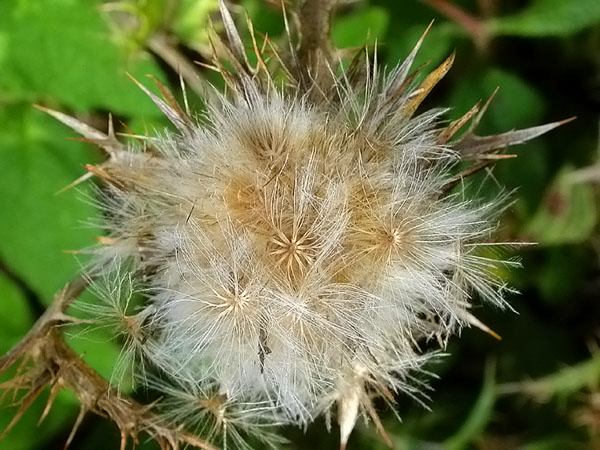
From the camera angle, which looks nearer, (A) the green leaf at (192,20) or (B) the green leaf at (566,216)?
(A) the green leaf at (192,20)

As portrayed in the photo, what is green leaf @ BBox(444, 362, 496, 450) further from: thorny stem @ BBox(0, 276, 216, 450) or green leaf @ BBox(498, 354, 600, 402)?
thorny stem @ BBox(0, 276, 216, 450)

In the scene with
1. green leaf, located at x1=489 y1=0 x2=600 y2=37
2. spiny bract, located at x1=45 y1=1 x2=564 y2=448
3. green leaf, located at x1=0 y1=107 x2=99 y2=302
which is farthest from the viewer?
green leaf, located at x1=489 y1=0 x2=600 y2=37

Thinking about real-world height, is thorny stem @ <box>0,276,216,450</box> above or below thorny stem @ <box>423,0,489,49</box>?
below

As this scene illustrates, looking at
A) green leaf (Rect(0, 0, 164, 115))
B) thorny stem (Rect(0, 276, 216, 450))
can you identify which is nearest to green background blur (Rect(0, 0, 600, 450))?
green leaf (Rect(0, 0, 164, 115))

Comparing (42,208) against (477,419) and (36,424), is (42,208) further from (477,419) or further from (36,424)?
(477,419)

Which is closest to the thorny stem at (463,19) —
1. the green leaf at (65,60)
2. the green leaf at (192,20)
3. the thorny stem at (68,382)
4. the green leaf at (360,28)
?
the green leaf at (360,28)

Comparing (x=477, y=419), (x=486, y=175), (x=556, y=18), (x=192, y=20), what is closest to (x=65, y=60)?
(x=192, y=20)

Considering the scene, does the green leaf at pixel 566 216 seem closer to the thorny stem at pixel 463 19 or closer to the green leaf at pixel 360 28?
the thorny stem at pixel 463 19
